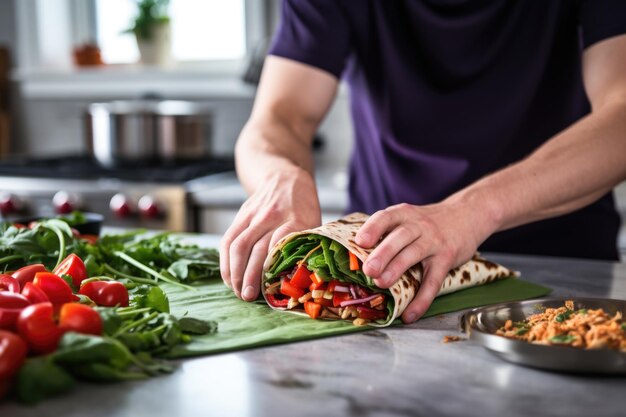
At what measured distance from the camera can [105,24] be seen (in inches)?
173

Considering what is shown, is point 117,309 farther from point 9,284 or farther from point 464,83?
point 464,83

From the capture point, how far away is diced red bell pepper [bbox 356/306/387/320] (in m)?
1.13

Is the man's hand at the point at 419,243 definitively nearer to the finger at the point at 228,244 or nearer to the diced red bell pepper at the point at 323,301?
the diced red bell pepper at the point at 323,301

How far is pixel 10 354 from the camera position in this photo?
0.83 metres

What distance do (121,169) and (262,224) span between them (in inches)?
85.3

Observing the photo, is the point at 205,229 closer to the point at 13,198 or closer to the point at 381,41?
the point at 13,198

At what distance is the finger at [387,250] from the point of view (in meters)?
1.08

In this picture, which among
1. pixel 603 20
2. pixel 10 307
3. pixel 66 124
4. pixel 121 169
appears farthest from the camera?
pixel 66 124

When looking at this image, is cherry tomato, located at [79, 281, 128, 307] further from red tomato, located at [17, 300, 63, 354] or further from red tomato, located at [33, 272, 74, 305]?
red tomato, located at [17, 300, 63, 354]

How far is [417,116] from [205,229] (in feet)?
4.19

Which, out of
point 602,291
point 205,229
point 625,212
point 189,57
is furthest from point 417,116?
point 189,57

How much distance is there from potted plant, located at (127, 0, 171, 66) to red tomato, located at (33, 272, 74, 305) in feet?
10.3

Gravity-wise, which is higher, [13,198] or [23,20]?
[23,20]

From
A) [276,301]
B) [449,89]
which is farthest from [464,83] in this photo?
[276,301]
